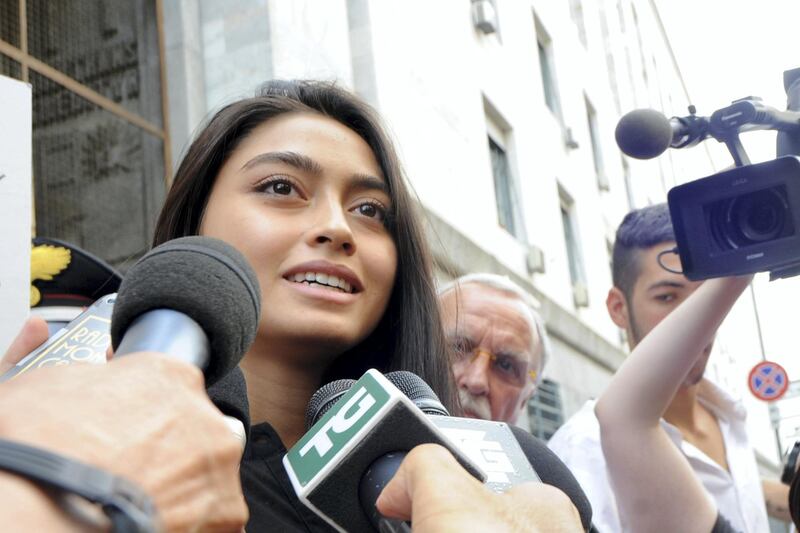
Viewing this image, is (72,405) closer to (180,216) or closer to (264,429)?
(264,429)

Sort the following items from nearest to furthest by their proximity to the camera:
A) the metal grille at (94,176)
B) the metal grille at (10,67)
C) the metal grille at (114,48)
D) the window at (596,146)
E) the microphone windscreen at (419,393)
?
the microphone windscreen at (419,393) < the metal grille at (10,67) < the metal grille at (94,176) < the metal grille at (114,48) < the window at (596,146)

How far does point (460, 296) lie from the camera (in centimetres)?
338

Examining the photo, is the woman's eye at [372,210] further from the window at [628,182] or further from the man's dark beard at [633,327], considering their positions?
the window at [628,182]

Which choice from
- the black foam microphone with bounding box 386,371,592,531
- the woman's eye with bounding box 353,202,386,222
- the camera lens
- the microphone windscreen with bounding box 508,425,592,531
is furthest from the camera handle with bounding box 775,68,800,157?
the black foam microphone with bounding box 386,371,592,531

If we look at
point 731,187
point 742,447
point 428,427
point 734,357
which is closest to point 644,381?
point 731,187

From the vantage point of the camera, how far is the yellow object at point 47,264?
6.14 feet

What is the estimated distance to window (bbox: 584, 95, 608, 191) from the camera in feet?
52.7

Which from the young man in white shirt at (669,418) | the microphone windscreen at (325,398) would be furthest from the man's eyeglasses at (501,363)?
the microphone windscreen at (325,398)

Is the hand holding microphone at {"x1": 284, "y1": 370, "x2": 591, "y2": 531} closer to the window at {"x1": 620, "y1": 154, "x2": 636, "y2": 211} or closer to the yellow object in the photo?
the yellow object

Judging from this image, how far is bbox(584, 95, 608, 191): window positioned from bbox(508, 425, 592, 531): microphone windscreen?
14.8 metres

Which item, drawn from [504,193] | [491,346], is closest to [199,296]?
[491,346]

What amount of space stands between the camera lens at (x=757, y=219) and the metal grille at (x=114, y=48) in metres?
3.90

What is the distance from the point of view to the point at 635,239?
121 inches

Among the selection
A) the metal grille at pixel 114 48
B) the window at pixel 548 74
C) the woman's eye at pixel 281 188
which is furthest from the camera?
the window at pixel 548 74
